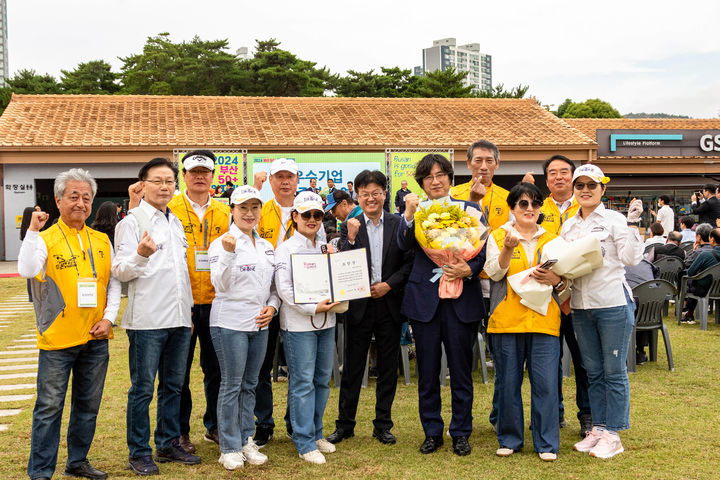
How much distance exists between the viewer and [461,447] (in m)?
4.34

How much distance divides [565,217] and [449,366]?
149 centimetres

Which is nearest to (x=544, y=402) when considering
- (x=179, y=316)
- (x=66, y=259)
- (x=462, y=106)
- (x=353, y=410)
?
(x=353, y=410)

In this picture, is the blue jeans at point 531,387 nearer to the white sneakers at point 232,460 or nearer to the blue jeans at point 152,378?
the white sneakers at point 232,460

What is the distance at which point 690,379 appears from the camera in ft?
20.0

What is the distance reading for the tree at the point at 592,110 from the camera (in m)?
47.4

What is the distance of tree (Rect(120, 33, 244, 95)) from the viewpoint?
3431 cm

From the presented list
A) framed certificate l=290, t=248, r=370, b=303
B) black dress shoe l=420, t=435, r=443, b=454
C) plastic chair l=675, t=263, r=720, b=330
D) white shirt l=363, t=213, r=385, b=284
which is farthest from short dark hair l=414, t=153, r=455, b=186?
plastic chair l=675, t=263, r=720, b=330

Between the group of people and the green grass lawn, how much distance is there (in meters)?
0.12

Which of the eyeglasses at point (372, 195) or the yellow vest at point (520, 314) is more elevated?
the eyeglasses at point (372, 195)

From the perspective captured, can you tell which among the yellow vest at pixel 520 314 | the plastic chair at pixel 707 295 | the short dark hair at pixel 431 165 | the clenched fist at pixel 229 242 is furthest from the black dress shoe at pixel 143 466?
the plastic chair at pixel 707 295

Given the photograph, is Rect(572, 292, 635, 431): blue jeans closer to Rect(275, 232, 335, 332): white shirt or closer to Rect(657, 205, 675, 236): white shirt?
Rect(275, 232, 335, 332): white shirt

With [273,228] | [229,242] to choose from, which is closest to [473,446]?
[273,228]

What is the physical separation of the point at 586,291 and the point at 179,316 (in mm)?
2724

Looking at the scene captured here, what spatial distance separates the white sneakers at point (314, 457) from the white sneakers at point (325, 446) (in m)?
0.14
